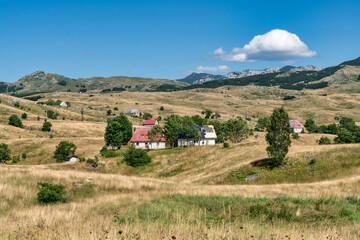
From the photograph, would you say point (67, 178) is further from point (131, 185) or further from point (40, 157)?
point (40, 157)

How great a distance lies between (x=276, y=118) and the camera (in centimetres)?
4153

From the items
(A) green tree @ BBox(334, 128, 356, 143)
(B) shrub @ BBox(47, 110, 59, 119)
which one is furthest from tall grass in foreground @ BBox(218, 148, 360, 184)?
(B) shrub @ BBox(47, 110, 59, 119)

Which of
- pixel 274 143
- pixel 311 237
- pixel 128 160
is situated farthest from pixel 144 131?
pixel 311 237

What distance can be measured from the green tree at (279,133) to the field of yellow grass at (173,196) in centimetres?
454

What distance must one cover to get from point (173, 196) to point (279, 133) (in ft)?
105

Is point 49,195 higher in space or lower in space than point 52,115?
lower

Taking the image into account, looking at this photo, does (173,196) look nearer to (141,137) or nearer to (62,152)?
(62,152)

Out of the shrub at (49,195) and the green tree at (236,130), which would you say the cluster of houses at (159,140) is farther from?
the shrub at (49,195)

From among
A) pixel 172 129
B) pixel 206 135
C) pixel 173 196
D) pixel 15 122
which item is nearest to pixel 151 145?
pixel 172 129

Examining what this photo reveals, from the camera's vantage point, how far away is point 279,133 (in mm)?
41812

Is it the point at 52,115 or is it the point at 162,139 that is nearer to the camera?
the point at 162,139

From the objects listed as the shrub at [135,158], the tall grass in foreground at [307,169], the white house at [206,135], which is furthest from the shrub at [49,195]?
the white house at [206,135]

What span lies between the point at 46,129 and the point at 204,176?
3530 inches

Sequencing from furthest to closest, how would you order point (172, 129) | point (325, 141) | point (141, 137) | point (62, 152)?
point (325, 141) < point (141, 137) < point (172, 129) < point (62, 152)
